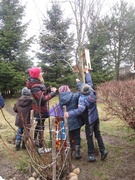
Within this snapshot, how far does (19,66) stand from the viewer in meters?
14.1

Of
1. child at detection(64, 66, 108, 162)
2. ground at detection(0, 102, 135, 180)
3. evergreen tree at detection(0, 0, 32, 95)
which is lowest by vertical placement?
ground at detection(0, 102, 135, 180)

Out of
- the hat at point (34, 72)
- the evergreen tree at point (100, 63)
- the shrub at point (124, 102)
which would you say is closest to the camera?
the shrub at point (124, 102)

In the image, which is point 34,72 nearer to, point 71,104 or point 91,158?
point 71,104

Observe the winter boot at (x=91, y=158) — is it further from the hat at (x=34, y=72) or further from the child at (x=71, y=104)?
the hat at (x=34, y=72)

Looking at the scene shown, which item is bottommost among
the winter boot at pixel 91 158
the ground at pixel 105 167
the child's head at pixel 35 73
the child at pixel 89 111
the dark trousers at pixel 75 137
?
the ground at pixel 105 167

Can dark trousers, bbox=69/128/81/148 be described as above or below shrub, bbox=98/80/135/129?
below

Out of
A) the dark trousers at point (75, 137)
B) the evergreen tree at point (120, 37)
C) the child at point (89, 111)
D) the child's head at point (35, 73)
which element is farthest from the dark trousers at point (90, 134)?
the evergreen tree at point (120, 37)

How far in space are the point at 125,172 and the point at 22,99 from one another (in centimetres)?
260

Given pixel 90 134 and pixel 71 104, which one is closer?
pixel 90 134

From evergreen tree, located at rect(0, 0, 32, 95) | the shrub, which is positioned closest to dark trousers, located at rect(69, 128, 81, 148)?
the shrub

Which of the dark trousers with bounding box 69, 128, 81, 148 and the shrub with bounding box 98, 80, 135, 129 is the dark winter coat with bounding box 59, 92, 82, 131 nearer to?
the dark trousers with bounding box 69, 128, 81, 148

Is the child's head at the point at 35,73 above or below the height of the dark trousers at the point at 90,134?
above

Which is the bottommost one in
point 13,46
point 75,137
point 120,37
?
point 75,137

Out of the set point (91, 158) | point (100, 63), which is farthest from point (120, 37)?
point (91, 158)
